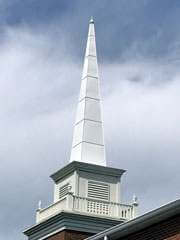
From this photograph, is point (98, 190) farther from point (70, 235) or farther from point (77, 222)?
point (70, 235)

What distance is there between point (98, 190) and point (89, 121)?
435cm

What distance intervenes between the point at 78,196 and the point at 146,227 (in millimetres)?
10618

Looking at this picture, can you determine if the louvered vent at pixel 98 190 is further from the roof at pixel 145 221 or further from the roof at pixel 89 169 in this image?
the roof at pixel 145 221

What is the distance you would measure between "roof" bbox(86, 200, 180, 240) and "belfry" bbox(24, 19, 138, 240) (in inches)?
279

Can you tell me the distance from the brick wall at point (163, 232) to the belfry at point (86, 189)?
350 inches

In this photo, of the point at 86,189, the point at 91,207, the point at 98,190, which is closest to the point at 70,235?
the point at 91,207

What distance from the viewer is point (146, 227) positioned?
2383 centimetres

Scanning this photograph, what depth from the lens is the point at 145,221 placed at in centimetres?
2334

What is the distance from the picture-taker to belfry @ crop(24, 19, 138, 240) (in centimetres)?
3312

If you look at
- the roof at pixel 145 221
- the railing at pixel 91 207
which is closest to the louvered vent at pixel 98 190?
the railing at pixel 91 207

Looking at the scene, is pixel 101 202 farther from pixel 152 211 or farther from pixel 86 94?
pixel 152 211

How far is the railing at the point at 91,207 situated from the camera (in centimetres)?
3356

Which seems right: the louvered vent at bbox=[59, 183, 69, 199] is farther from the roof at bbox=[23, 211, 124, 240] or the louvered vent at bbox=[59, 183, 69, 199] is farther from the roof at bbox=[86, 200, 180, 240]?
the roof at bbox=[86, 200, 180, 240]

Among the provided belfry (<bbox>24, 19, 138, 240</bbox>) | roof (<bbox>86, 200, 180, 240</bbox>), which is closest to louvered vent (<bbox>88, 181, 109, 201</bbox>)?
belfry (<bbox>24, 19, 138, 240</bbox>)
